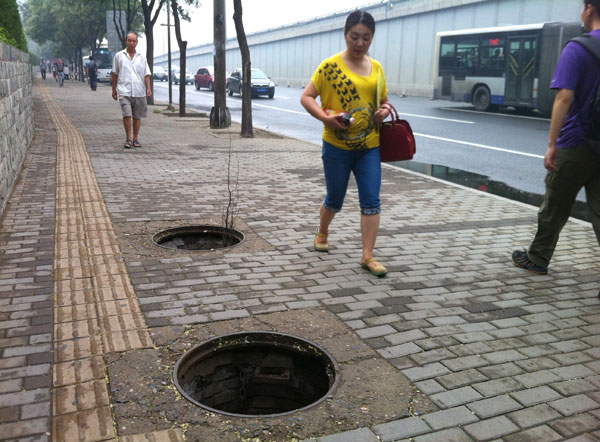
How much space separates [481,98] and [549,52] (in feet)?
12.2

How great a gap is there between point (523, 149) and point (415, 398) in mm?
11788

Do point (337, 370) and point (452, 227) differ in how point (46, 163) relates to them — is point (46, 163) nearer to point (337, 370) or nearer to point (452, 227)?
point (452, 227)

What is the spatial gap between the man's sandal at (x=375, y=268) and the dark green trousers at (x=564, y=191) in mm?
1211

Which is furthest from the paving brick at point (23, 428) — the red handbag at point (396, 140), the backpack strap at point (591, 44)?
the backpack strap at point (591, 44)

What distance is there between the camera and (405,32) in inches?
1646

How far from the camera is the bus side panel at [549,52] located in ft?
67.8

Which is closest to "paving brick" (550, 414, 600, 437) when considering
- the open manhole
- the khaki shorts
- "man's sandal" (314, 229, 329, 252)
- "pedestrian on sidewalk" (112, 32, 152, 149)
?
the open manhole

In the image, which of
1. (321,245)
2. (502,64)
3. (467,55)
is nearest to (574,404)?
(321,245)

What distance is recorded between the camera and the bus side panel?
20.7 meters

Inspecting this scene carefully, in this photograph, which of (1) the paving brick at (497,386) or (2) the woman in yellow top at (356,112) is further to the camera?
(2) the woman in yellow top at (356,112)

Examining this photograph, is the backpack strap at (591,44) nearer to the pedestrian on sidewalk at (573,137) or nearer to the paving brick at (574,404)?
the pedestrian on sidewalk at (573,137)

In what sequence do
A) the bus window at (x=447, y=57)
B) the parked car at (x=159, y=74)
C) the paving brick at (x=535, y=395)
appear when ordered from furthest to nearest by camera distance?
the parked car at (x=159, y=74) < the bus window at (x=447, y=57) < the paving brick at (x=535, y=395)

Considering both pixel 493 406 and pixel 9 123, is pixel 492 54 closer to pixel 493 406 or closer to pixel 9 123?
pixel 9 123

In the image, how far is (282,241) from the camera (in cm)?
556
